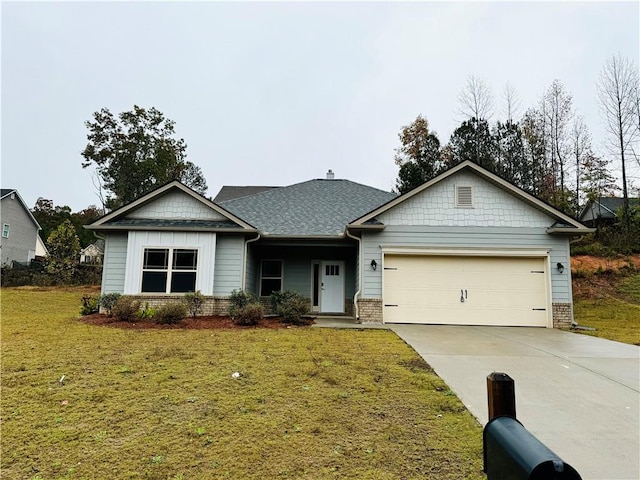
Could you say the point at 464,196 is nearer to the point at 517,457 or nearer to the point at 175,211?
the point at 175,211

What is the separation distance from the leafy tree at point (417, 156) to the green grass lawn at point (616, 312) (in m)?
8.72

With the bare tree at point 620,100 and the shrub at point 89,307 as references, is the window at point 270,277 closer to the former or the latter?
the shrub at point 89,307

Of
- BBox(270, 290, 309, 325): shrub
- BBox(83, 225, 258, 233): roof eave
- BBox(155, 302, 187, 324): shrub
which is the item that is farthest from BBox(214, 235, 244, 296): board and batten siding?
BBox(155, 302, 187, 324): shrub

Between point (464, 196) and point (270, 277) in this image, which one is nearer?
point (464, 196)

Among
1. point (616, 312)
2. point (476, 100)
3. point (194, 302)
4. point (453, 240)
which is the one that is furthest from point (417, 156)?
point (194, 302)

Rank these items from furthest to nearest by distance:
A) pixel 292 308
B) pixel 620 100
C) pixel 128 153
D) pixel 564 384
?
pixel 128 153 → pixel 620 100 → pixel 292 308 → pixel 564 384

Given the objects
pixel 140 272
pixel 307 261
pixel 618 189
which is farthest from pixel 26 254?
pixel 618 189

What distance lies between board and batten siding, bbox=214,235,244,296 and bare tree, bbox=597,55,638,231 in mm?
22342

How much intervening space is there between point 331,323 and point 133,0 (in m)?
11.7

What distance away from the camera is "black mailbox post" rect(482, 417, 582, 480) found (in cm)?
89

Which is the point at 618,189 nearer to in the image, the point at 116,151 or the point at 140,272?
the point at 140,272

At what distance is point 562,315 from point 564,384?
711 centimetres

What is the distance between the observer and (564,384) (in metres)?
5.22

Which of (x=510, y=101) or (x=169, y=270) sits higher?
(x=510, y=101)
